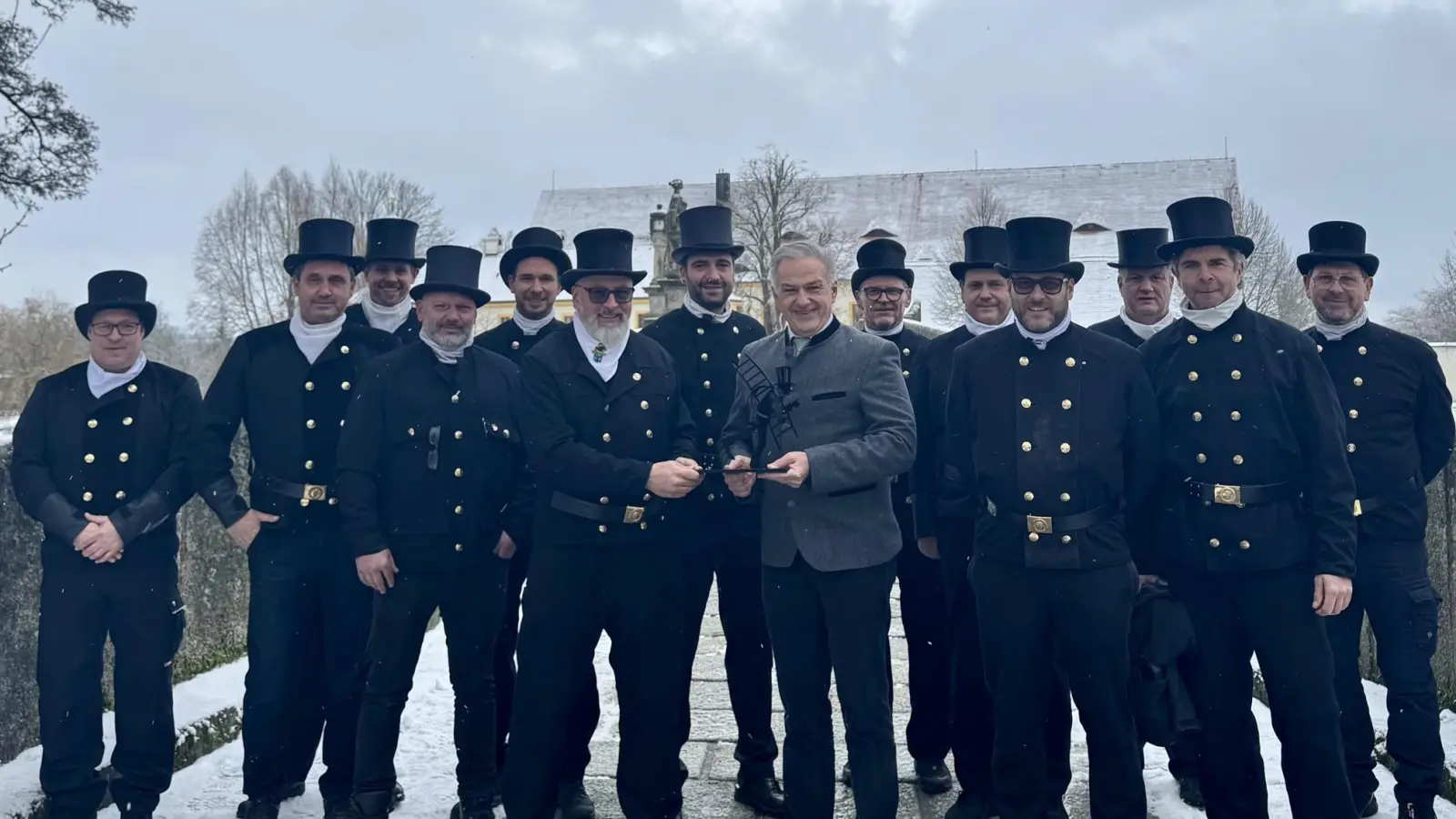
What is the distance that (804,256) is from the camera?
444 cm

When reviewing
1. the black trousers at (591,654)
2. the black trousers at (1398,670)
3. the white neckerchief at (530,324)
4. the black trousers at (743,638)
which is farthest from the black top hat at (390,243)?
the black trousers at (1398,670)

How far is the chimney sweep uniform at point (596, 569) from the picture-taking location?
4566mm

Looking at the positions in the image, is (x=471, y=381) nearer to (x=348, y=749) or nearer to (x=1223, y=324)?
(x=348, y=749)

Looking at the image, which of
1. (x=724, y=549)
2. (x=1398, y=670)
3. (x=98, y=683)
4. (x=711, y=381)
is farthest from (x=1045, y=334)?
(x=98, y=683)

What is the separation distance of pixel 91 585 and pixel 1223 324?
4.78m

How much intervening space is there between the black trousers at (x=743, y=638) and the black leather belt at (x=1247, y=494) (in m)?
1.95

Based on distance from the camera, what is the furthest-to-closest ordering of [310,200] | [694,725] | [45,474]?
[310,200], [694,725], [45,474]

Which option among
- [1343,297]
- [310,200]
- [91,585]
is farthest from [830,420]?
[310,200]

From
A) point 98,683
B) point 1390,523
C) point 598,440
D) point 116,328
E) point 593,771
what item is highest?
point 116,328

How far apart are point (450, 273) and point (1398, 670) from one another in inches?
174

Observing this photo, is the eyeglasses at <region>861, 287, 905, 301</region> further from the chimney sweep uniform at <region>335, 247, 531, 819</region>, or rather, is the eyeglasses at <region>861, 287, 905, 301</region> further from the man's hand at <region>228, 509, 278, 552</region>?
the man's hand at <region>228, 509, 278, 552</region>

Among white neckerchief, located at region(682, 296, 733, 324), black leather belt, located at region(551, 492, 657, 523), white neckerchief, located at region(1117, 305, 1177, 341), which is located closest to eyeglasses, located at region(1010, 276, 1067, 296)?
white neckerchief, located at region(682, 296, 733, 324)

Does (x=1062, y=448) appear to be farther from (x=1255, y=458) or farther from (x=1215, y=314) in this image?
(x=1215, y=314)

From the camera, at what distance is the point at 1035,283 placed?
4402 millimetres
